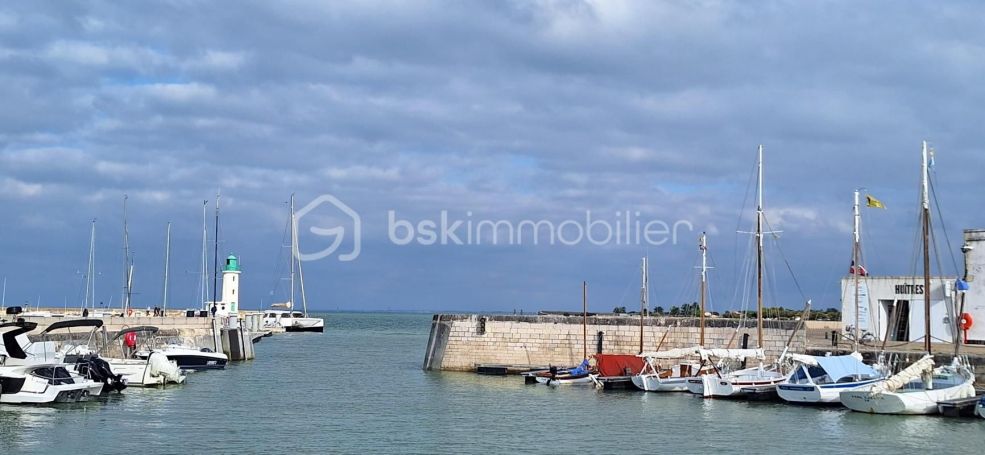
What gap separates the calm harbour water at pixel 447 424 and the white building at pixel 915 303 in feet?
34.1

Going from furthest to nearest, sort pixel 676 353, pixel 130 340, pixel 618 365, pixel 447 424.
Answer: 1. pixel 130 340
2. pixel 618 365
3. pixel 676 353
4. pixel 447 424

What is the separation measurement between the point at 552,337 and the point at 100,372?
65.9 ft

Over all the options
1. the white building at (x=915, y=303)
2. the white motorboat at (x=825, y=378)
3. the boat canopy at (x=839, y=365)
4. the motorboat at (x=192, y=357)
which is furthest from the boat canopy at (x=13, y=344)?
the white building at (x=915, y=303)

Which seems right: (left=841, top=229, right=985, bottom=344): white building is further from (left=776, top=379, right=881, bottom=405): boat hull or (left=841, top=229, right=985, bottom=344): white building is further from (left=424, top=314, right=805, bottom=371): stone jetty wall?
(left=776, top=379, right=881, bottom=405): boat hull

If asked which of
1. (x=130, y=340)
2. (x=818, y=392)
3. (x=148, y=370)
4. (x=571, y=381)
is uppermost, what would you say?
(x=130, y=340)

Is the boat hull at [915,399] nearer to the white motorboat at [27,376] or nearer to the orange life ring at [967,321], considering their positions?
the orange life ring at [967,321]

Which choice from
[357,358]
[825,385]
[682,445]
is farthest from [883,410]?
[357,358]

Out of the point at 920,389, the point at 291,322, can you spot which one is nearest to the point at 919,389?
the point at 920,389

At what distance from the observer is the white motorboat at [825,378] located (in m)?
36.6

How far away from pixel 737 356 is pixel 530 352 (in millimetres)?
11077

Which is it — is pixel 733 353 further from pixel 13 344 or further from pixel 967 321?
pixel 13 344

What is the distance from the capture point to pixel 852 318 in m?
47.3

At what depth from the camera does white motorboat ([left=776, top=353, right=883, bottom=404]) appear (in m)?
36.6

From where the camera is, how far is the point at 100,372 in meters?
38.9
